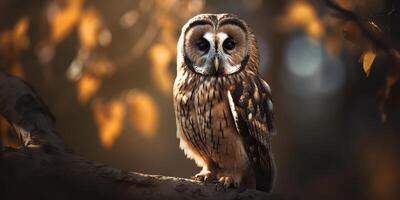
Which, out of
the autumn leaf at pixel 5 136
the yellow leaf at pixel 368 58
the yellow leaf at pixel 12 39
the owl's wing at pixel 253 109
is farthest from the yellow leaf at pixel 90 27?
the yellow leaf at pixel 368 58

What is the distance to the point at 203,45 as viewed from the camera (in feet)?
4.62

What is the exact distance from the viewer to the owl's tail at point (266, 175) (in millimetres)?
1357

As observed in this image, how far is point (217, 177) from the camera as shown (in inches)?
55.1

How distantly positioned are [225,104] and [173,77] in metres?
0.83

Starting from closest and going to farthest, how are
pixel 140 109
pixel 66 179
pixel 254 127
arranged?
1. pixel 66 179
2. pixel 254 127
3. pixel 140 109

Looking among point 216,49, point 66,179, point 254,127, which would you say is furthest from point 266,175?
point 66,179

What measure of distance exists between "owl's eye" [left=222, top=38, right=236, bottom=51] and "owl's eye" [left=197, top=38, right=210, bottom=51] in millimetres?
37

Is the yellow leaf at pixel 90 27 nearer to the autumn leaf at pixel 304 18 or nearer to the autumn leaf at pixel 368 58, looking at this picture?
the autumn leaf at pixel 304 18

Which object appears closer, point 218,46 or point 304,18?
point 218,46

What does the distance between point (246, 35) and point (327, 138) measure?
1.12 meters

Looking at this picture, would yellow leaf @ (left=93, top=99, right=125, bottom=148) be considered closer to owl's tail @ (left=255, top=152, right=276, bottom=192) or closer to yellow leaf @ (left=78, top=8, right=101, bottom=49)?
yellow leaf @ (left=78, top=8, right=101, bottom=49)

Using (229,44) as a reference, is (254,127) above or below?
below

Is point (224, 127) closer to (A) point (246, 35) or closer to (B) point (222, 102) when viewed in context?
(B) point (222, 102)

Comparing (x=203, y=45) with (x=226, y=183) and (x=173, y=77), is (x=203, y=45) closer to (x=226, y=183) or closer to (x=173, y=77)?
(x=226, y=183)
